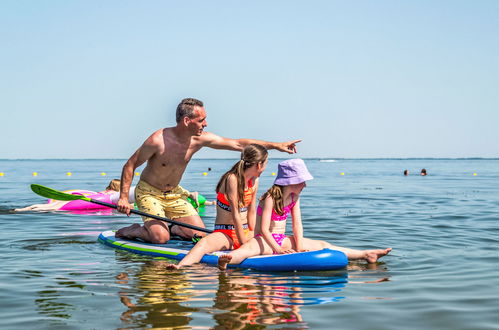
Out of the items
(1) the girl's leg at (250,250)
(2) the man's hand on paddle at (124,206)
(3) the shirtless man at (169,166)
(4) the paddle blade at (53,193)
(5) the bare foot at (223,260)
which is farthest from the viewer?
(4) the paddle blade at (53,193)

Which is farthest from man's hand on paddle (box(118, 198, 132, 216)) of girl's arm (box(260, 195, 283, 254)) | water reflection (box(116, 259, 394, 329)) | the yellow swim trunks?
girl's arm (box(260, 195, 283, 254))

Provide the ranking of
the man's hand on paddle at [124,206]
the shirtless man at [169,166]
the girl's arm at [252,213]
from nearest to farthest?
1. the girl's arm at [252,213]
2. the man's hand on paddle at [124,206]
3. the shirtless man at [169,166]

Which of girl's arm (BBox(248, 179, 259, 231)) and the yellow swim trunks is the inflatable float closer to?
the yellow swim trunks

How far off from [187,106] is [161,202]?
57.2 inches

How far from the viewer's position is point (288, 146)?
7.47 meters

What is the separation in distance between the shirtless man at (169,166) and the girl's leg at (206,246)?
1046 millimetres

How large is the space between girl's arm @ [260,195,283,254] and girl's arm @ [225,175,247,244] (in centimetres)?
33

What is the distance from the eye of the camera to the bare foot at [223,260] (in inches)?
244

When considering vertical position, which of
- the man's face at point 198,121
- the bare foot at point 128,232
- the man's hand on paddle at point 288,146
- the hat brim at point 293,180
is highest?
the man's face at point 198,121

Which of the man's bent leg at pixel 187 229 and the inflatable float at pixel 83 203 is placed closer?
the man's bent leg at pixel 187 229

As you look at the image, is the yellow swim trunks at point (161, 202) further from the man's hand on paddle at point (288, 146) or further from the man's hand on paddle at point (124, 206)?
the man's hand on paddle at point (288, 146)

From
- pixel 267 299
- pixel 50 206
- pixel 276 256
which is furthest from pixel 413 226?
pixel 50 206

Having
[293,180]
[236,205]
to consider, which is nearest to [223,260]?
[236,205]

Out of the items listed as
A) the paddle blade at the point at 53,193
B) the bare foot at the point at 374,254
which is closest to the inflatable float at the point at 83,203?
the paddle blade at the point at 53,193
